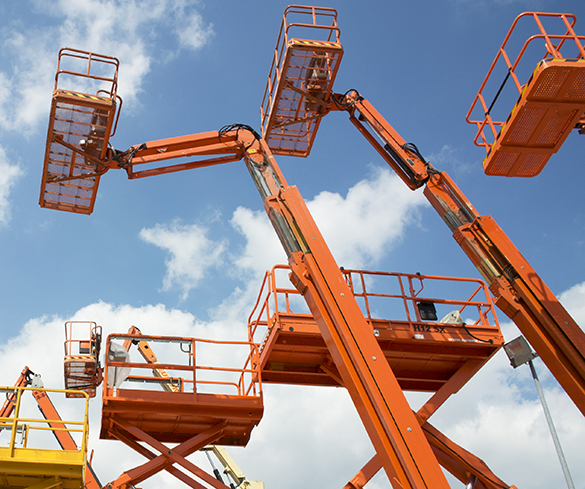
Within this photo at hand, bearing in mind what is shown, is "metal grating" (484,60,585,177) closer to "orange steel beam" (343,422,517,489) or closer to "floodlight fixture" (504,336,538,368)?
"floodlight fixture" (504,336,538,368)

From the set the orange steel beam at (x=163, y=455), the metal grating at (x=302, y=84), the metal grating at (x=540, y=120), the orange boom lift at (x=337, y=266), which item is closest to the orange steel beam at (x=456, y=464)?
the orange boom lift at (x=337, y=266)

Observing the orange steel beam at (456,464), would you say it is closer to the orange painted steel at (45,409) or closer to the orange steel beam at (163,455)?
the orange steel beam at (163,455)

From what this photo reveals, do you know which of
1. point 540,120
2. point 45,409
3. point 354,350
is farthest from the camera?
point 45,409

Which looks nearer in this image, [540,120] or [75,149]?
[540,120]

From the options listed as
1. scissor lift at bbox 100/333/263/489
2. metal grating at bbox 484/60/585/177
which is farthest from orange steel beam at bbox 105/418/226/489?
metal grating at bbox 484/60/585/177

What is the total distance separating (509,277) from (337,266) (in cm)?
313

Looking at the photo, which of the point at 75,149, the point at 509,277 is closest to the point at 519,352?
the point at 509,277

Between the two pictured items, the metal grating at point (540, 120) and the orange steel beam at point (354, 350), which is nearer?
the orange steel beam at point (354, 350)

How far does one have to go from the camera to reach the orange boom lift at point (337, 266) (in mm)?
8570

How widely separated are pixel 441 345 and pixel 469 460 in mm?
2682

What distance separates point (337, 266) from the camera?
387 inches

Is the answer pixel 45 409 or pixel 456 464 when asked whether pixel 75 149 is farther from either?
pixel 456 464

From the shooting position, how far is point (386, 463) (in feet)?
26.6

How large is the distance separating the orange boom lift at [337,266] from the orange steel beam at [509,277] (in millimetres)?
20
